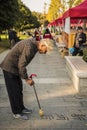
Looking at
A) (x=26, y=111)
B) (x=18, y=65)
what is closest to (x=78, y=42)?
(x=26, y=111)

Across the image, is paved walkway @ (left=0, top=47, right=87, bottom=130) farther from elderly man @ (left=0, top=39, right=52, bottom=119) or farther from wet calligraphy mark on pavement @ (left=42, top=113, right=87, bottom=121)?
elderly man @ (left=0, top=39, right=52, bottom=119)

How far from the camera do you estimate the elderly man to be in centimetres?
721

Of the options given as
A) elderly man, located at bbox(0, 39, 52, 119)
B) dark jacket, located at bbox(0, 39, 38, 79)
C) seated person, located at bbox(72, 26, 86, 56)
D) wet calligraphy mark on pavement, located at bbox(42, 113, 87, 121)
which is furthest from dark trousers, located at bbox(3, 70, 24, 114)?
seated person, located at bbox(72, 26, 86, 56)

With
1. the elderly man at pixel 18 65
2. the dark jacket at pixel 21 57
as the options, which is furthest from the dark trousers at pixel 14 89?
the dark jacket at pixel 21 57

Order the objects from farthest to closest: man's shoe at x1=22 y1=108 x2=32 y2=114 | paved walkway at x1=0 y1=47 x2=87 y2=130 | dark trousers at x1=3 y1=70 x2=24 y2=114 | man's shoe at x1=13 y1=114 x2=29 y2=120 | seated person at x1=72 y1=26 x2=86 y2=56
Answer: seated person at x1=72 y1=26 x2=86 y2=56 < man's shoe at x1=22 y1=108 x2=32 y2=114 < man's shoe at x1=13 y1=114 x2=29 y2=120 < dark trousers at x1=3 y1=70 x2=24 y2=114 < paved walkway at x1=0 y1=47 x2=87 y2=130

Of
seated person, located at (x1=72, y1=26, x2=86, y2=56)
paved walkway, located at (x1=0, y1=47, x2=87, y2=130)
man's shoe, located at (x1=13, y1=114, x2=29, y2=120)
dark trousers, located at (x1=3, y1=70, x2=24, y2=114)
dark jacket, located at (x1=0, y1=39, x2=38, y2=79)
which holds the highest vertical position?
→ dark jacket, located at (x1=0, y1=39, x2=38, y2=79)

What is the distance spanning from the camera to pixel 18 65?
7.32 m

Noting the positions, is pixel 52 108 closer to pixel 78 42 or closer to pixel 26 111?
pixel 26 111

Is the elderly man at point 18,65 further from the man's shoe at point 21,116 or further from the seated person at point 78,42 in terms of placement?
the seated person at point 78,42

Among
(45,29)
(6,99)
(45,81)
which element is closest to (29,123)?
(6,99)

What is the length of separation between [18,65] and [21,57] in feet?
0.58

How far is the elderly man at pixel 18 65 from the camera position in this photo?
7207mm

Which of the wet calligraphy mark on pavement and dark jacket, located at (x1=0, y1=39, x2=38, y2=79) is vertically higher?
dark jacket, located at (x1=0, y1=39, x2=38, y2=79)

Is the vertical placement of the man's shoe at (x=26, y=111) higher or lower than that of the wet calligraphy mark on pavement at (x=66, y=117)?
higher
